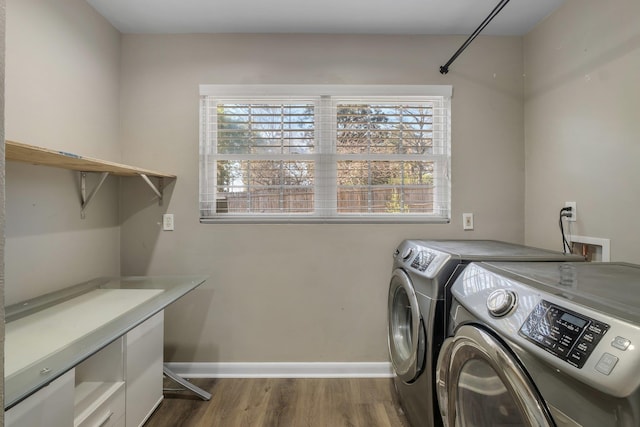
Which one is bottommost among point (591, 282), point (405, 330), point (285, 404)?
point (285, 404)

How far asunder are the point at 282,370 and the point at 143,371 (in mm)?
862

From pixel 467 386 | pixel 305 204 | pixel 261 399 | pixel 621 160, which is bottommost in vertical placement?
pixel 261 399

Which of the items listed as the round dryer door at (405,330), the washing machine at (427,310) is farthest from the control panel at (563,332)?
the round dryer door at (405,330)

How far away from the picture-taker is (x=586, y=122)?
151 centimetres

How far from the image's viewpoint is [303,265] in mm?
1963

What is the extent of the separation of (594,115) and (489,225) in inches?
32.2

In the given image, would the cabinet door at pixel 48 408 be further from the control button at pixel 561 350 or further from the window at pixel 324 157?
the control button at pixel 561 350

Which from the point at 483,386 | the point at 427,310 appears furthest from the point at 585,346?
the point at 427,310

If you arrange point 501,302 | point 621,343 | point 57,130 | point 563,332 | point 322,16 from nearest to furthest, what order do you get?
point 621,343 → point 563,332 → point 501,302 → point 57,130 → point 322,16

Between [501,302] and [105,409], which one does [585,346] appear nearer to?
[501,302]

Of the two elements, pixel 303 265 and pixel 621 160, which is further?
pixel 303 265

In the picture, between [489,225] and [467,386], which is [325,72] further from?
[467,386]

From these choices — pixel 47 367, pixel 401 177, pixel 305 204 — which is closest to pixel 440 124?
pixel 401 177

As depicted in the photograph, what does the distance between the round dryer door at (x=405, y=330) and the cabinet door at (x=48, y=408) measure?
1.33 meters
